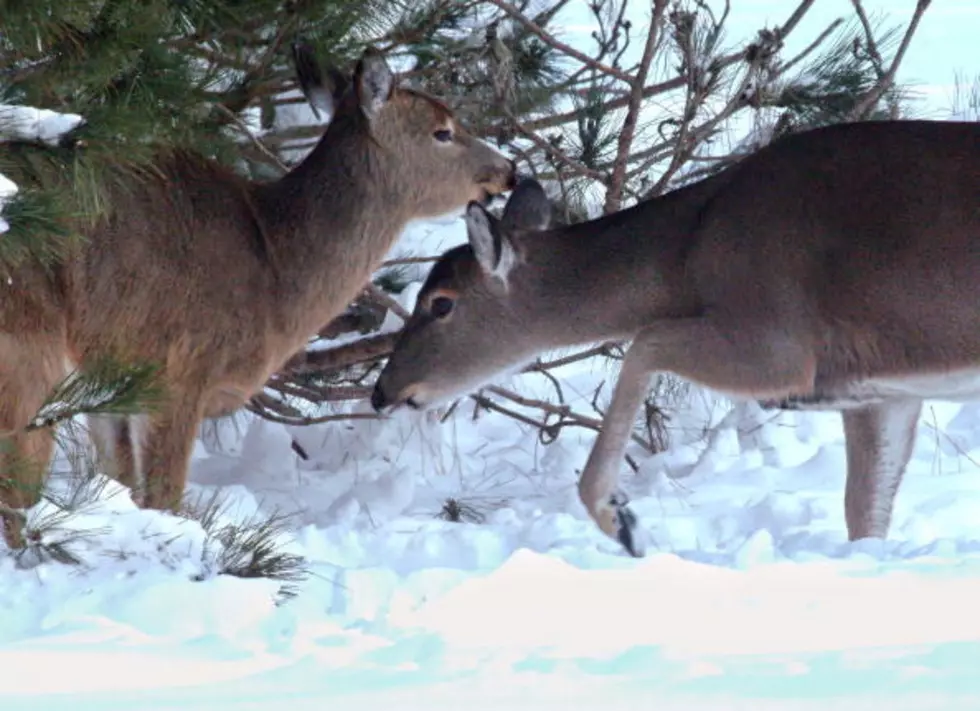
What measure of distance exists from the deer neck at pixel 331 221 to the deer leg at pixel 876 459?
6.23ft

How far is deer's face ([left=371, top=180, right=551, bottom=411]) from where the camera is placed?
24.1ft

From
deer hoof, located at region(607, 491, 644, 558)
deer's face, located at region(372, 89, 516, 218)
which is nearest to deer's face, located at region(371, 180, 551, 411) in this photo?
deer's face, located at region(372, 89, 516, 218)

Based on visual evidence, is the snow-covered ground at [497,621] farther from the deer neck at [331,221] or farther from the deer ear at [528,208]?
the deer ear at [528,208]

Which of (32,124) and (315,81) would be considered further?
(315,81)

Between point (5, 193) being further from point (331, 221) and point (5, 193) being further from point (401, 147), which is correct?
point (401, 147)

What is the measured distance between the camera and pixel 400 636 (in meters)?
4.85

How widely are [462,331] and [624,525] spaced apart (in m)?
1.20

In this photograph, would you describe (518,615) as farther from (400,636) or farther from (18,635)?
(18,635)

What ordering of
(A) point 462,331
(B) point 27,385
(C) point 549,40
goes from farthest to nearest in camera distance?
(C) point 549,40 < (A) point 462,331 < (B) point 27,385

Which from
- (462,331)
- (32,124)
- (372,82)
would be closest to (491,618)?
(32,124)

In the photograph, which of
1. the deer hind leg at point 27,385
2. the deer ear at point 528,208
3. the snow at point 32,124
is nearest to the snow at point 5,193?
the snow at point 32,124

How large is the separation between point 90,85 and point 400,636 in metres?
1.93

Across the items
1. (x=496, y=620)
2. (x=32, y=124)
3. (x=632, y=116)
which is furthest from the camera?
(x=632, y=116)

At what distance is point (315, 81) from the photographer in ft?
24.9
